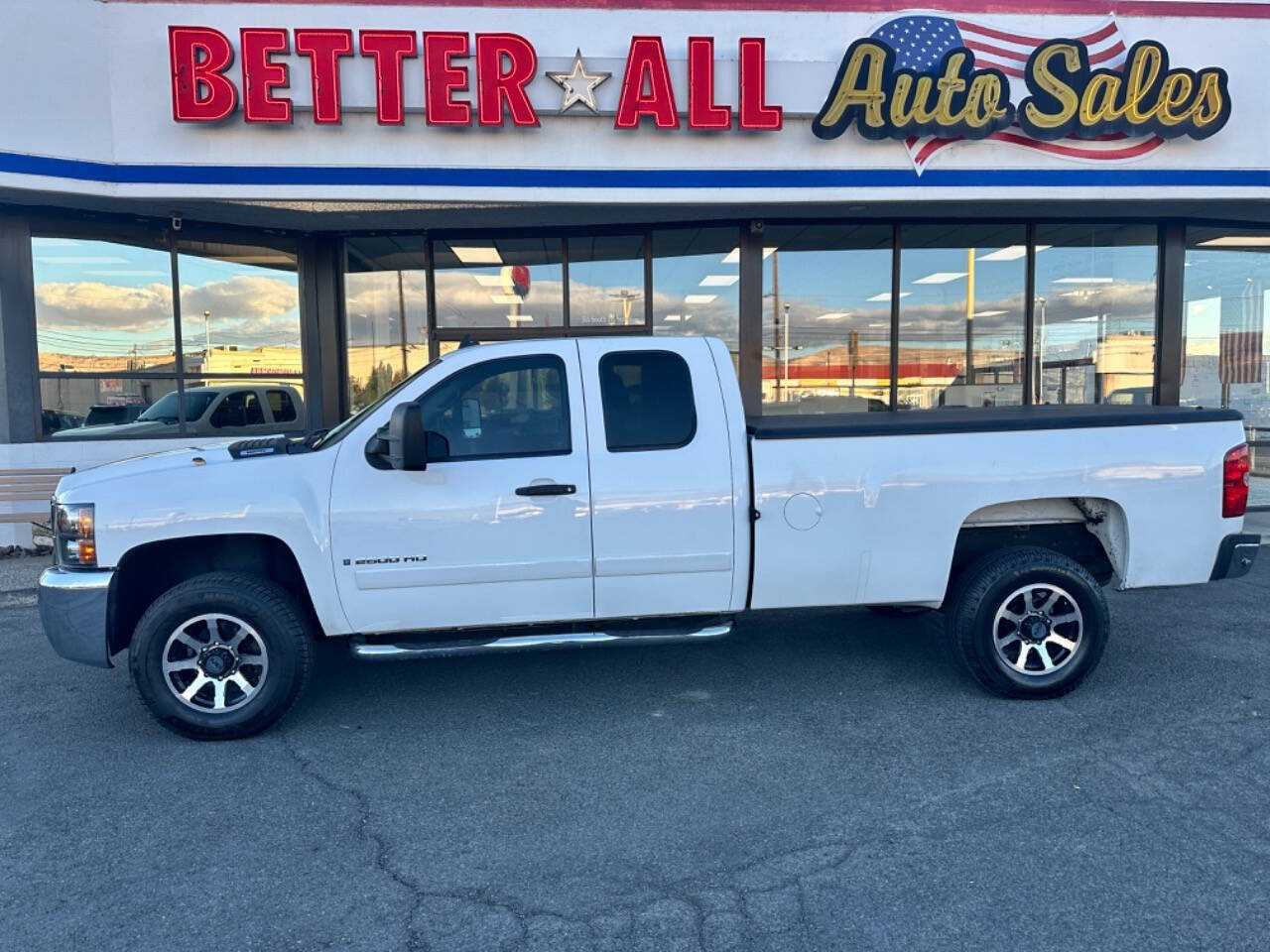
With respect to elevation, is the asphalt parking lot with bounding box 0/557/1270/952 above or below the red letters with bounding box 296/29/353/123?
below

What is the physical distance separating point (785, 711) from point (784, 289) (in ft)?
23.6

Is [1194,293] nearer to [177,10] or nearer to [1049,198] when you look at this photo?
[1049,198]

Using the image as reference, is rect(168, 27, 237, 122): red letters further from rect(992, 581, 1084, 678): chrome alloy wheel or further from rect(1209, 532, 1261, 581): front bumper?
rect(1209, 532, 1261, 581): front bumper

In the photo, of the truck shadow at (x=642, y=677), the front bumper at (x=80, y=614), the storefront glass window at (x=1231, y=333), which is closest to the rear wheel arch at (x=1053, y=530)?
the truck shadow at (x=642, y=677)

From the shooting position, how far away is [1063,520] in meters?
5.10

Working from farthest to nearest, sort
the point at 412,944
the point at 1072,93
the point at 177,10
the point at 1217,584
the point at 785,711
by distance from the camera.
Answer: the point at 1072,93 → the point at 177,10 → the point at 1217,584 → the point at 785,711 → the point at 412,944

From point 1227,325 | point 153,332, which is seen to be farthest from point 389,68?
point 1227,325

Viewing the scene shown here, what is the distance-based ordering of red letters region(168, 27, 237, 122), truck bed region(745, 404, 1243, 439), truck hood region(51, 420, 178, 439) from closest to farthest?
truck bed region(745, 404, 1243, 439) < red letters region(168, 27, 237, 122) < truck hood region(51, 420, 178, 439)

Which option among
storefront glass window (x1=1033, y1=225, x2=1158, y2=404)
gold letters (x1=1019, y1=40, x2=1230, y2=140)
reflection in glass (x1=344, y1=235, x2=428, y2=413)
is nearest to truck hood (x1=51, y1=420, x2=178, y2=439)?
reflection in glass (x1=344, y1=235, x2=428, y2=413)

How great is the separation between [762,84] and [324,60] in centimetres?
417

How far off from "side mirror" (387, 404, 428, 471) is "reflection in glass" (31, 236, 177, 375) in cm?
723

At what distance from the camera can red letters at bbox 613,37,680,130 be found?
8.79 meters

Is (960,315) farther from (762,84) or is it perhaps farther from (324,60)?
(324,60)

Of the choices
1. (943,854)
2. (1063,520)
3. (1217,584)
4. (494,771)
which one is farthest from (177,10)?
(1217,584)
